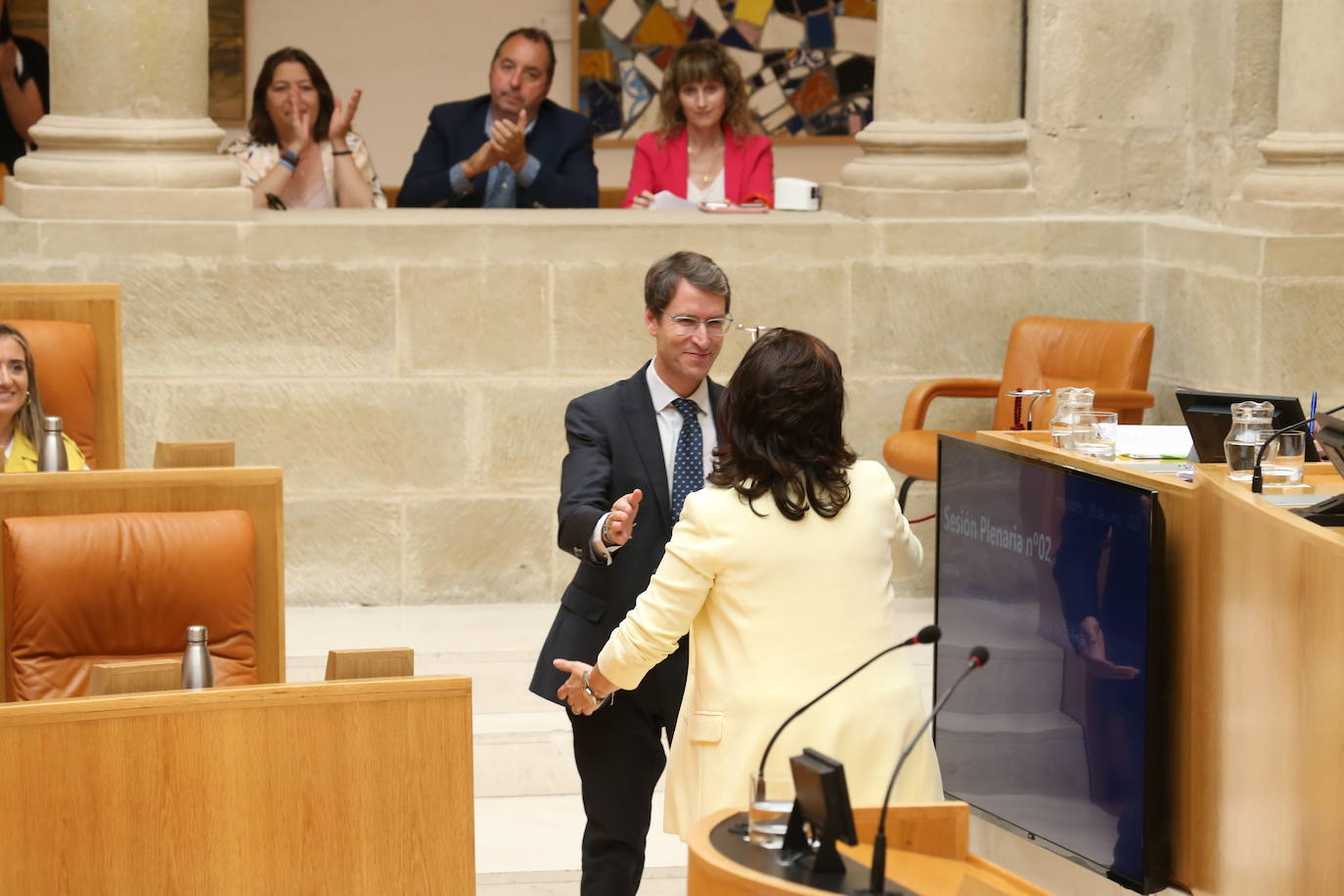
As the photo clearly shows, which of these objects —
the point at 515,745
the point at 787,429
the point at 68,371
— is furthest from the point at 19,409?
the point at 787,429

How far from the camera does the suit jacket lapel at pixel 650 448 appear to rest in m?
3.38

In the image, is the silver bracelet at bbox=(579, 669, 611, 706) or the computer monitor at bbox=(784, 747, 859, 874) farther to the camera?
Result: the silver bracelet at bbox=(579, 669, 611, 706)

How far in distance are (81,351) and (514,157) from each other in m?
1.71

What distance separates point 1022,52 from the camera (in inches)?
246

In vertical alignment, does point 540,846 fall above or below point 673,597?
below

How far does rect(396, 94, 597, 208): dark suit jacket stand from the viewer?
6.42 meters

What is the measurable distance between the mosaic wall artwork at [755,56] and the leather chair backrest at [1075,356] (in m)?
3.73

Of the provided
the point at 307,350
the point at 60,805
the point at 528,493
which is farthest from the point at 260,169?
the point at 60,805

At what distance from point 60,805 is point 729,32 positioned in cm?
701

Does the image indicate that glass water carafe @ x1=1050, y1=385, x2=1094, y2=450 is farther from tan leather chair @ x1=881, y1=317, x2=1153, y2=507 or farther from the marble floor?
tan leather chair @ x1=881, y1=317, x2=1153, y2=507

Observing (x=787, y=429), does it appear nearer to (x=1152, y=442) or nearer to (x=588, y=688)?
(x=588, y=688)

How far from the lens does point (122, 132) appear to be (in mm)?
5809

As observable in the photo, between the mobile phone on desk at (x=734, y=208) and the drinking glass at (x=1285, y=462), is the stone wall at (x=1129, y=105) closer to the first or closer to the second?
the mobile phone on desk at (x=734, y=208)

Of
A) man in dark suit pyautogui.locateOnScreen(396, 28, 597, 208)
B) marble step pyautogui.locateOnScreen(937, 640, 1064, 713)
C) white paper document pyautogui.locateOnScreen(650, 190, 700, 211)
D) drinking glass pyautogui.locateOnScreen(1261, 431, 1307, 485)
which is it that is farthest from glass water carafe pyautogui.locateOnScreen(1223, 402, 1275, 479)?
man in dark suit pyautogui.locateOnScreen(396, 28, 597, 208)
